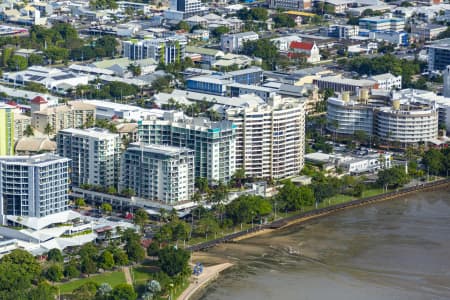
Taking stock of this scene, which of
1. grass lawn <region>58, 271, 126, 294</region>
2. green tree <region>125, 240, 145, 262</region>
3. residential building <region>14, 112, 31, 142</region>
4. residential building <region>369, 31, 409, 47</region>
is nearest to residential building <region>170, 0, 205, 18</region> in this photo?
residential building <region>369, 31, 409, 47</region>

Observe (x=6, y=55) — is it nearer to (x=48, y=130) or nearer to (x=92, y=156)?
(x=48, y=130)

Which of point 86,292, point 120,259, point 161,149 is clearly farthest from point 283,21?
point 86,292

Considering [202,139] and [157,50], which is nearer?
[202,139]

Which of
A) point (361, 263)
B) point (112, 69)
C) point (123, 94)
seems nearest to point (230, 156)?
point (361, 263)

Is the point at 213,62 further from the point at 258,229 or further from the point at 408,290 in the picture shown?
the point at 408,290

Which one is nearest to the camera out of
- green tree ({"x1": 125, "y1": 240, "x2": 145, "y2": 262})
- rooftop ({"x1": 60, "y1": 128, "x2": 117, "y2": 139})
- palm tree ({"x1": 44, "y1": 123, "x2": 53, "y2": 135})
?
green tree ({"x1": 125, "y1": 240, "x2": 145, "y2": 262})

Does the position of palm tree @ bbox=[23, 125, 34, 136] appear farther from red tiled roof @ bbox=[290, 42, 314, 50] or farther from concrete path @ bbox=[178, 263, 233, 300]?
red tiled roof @ bbox=[290, 42, 314, 50]
